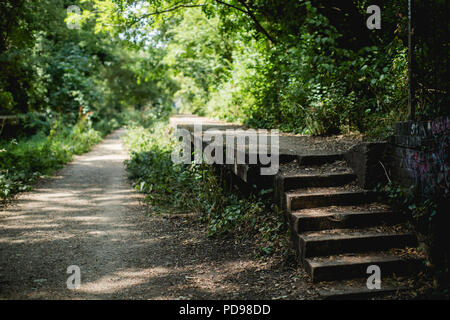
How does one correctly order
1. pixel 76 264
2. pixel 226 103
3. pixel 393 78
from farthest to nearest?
pixel 226 103 < pixel 393 78 < pixel 76 264

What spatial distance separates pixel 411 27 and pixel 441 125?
1271 mm

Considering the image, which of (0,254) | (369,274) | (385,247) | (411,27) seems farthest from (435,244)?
(0,254)

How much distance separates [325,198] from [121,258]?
2.77 meters

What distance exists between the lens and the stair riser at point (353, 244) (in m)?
3.97

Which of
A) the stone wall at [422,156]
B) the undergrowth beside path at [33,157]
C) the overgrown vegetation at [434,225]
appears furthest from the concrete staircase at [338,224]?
the undergrowth beside path at [33,157]

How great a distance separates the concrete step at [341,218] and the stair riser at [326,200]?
10cm

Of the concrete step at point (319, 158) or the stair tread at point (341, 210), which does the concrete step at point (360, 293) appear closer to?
the stair tread at point (341, 210)

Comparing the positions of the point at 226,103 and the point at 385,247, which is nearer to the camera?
the point at 385,247

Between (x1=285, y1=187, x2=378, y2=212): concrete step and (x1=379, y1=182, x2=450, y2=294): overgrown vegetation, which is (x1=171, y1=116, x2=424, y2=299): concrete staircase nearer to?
(x1=285, y1=187, x2=378, y2=212): concrete step

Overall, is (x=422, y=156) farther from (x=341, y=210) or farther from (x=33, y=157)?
(x=33, y=157)

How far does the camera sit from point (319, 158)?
5082mm

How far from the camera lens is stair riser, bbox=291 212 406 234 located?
4.22 m

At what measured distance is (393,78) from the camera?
5551 millimetres
